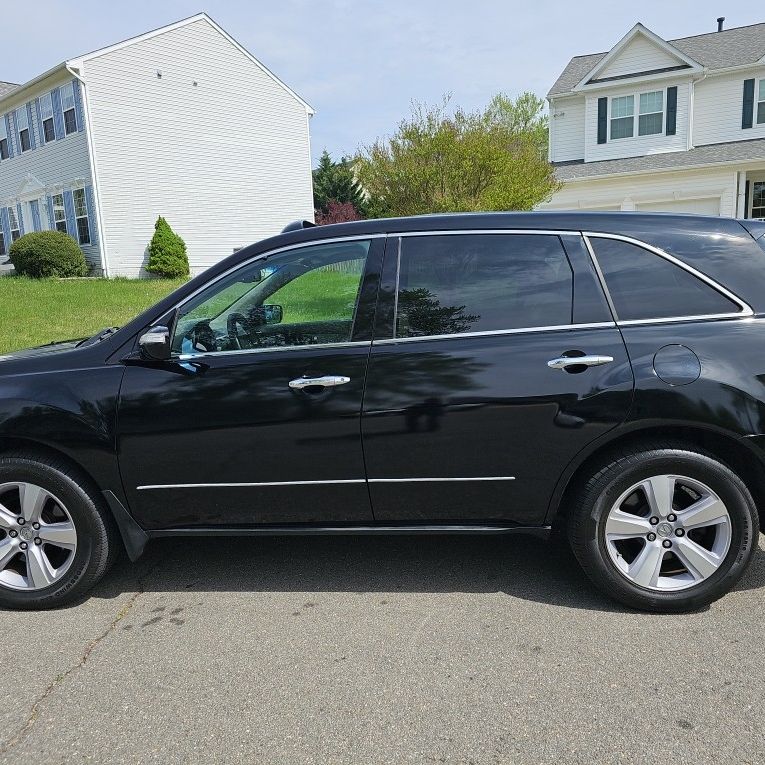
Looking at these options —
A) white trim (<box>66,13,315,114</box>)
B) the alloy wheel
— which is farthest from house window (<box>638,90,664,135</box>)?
the alloy wheel

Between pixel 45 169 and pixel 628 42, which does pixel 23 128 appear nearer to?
pixel 45 169

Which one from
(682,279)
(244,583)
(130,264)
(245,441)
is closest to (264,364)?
(245,441)

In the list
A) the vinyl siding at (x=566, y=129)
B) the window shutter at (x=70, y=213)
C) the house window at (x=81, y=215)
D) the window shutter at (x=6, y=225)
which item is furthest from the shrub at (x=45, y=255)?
the vinyl siding at (x=566, y=129)

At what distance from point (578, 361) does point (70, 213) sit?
23.0 meters

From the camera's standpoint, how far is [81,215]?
70.8ft

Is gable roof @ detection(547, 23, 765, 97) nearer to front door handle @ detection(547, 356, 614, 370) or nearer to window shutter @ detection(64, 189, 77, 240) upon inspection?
window shutter @ detection(64, 189, 77, 240)

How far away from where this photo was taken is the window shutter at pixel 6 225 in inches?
1006

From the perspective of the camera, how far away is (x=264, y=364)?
3.03 m

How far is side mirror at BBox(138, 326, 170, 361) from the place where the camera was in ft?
9.75

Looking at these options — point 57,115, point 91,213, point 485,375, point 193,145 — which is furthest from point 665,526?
point 57,115

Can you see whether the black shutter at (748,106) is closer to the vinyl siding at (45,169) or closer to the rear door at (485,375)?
the vinyl siding at (45,169)

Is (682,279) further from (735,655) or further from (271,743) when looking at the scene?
(271,743)

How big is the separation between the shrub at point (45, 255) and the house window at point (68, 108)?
381cm

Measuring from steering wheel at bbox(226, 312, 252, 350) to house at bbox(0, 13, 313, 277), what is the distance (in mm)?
19664
